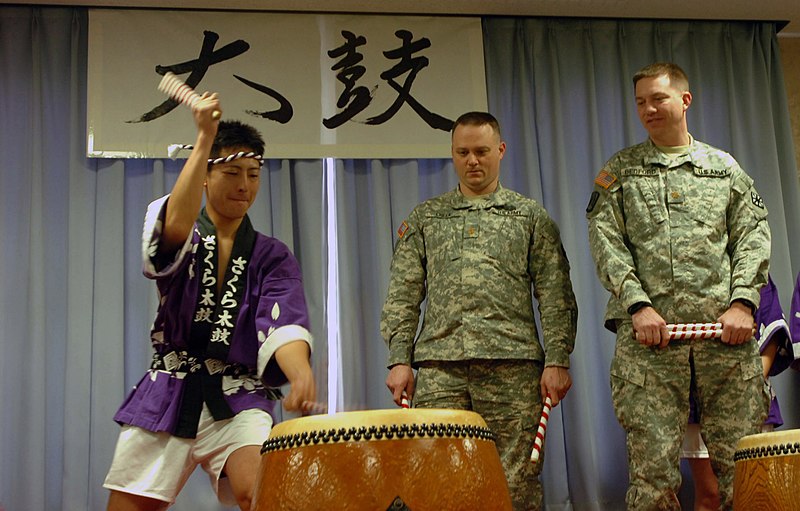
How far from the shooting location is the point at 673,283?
2762mm

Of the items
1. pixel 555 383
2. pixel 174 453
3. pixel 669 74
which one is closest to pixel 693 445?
pixel 555 383

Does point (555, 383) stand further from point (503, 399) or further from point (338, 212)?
point (338, 212)

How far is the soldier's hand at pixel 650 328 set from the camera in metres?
2.65

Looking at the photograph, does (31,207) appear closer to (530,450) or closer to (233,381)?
(233,381)

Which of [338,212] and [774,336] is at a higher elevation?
[338,212]

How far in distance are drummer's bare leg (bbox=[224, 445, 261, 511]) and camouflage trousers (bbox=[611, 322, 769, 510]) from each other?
1.12m

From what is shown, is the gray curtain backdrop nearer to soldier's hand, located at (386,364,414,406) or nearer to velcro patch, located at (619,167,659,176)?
soldier's hand, located at (386,364,414,406)

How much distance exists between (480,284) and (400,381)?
16.1 inches

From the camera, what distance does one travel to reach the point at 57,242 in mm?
4020

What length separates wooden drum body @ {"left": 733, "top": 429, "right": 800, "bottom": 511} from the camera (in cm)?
171

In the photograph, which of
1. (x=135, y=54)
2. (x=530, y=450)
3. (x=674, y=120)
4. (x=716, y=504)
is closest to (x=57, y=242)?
(x=135, y=54)

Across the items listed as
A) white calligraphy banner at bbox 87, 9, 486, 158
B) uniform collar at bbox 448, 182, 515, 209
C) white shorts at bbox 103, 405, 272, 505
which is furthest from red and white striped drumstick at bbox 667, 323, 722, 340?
white calligraphy banner at bbox 87, 9, 486, 158

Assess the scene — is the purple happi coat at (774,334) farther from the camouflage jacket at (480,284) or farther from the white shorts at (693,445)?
the camouflage jacket at (480,284)

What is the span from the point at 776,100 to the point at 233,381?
135 inches
